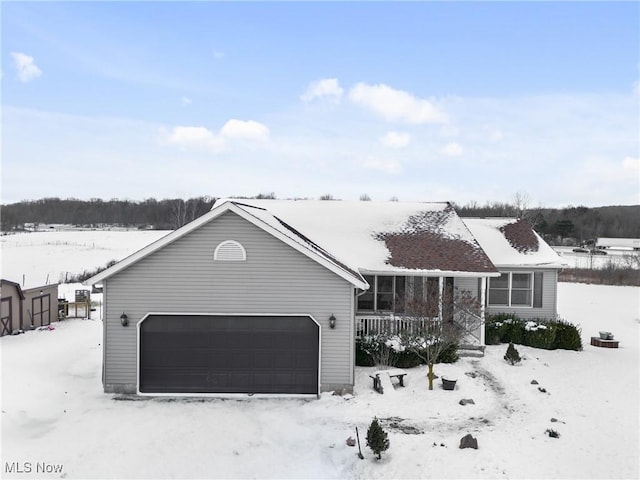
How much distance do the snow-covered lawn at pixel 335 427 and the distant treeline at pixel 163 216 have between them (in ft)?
209

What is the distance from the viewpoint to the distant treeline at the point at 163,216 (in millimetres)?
79000

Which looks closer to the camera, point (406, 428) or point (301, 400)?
point (406, 428)

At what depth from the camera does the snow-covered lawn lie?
812cm

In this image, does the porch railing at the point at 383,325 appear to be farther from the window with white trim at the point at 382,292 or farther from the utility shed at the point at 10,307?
the utility shed at the point at 10,307

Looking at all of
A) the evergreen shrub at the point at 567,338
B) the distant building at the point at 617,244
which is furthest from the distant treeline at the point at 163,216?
the evergreen shrub at the point at 567,338

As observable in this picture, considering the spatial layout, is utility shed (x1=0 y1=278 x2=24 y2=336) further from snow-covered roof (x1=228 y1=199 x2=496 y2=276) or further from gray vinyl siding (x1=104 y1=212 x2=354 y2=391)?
gray vinyl siding (x1=104 y1=212 x2=354 y2=391)

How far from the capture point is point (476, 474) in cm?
788

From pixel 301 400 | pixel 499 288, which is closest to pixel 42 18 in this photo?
pixel 301 400

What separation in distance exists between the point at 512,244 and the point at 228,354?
13898 mm

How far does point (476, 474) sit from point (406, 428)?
2.13 m

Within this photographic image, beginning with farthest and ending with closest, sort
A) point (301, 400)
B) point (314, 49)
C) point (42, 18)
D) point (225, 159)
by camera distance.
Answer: point (225, 159) < point (314, 49) < point (42, 18) < point (301, 400)

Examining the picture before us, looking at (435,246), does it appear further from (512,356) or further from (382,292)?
(512,356)

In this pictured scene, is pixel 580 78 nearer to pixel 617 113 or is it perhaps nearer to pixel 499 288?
pixel 617 113

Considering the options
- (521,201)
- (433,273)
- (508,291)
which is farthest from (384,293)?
(521,201)
